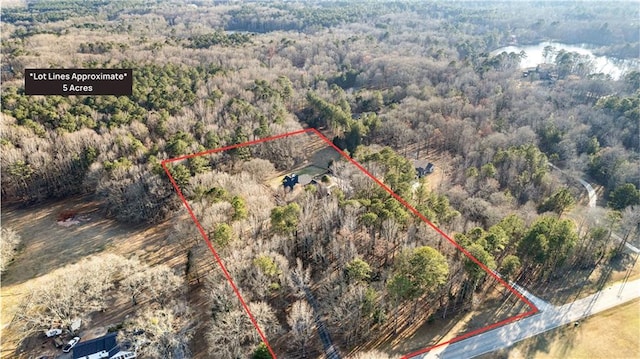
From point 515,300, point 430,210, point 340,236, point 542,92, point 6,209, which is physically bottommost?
point 6,209

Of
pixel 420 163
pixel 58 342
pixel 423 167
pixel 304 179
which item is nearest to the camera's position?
pixel 58 342

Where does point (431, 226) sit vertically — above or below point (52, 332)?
above

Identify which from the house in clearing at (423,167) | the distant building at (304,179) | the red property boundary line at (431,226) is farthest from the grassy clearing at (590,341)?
the distant building at (304,179)

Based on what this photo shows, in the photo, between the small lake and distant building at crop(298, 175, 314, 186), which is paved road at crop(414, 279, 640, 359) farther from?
the small lake

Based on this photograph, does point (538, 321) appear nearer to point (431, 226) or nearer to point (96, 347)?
point (431, 226)

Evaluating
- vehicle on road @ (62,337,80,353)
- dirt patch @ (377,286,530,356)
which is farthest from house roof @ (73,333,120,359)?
dirt patch @ (377,286,530,356)

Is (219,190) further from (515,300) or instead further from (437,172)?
(437,172)

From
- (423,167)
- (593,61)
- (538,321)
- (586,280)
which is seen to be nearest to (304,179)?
(423,167)

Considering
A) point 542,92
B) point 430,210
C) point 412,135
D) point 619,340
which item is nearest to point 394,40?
point 542,92
